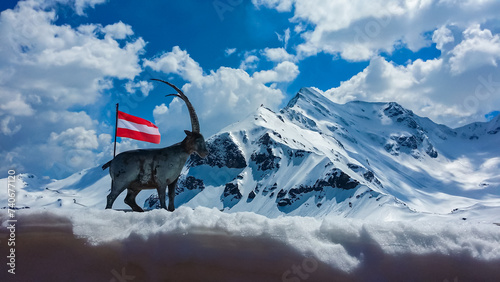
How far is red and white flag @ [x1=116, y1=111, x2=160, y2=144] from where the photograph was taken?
381 inches

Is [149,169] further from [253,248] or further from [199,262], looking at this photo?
[253,248]

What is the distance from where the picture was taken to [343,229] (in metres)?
3.82

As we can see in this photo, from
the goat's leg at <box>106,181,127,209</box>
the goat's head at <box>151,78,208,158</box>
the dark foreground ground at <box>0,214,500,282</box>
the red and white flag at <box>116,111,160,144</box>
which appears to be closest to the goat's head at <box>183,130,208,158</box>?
the goat's head at <box>151,78,208,158</box>

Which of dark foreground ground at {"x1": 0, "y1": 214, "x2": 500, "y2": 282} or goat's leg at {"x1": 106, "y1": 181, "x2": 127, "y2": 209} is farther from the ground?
goat's leg at {"x1": 106, "y1": 181, "x2": 127, "y2": 209}

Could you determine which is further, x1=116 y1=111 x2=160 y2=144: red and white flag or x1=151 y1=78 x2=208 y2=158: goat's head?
x1=116 y1=111 x2=160 y2=144: red and white flag

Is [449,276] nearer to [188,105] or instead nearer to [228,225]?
[228,225]

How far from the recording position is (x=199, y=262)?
364cm

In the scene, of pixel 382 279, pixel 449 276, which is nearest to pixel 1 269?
pixel 382 279

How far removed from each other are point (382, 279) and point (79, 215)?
2951mm

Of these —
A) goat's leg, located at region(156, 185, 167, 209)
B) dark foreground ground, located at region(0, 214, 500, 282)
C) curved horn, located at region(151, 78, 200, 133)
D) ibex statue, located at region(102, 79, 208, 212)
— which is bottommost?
dark foreground ground, located at region(0, 214, 500, 282)

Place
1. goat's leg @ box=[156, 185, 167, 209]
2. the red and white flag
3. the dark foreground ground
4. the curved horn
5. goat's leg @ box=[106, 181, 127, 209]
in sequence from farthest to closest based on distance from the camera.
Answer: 1. the red and white flag
2. the curved horn
3. goat's leg @ box=[106, 181, 127, 209]
4. goat's leg @ box=[156, 185, 167, 209]
5. the dark foreground ground

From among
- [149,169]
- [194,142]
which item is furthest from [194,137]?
[149,169]

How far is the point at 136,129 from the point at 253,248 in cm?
693

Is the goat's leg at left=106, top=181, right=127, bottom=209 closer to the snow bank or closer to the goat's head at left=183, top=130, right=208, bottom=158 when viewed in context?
the goat's head at left=183, top=130, right=208, bottom=158
